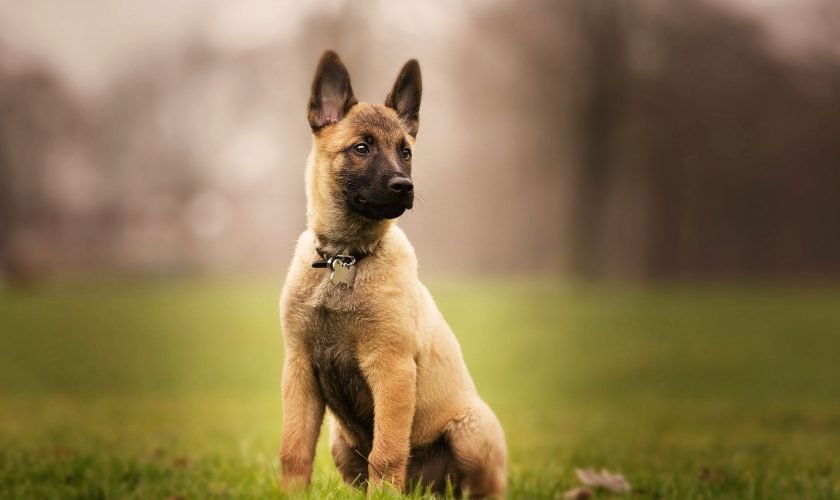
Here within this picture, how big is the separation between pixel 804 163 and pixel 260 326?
40.3ft

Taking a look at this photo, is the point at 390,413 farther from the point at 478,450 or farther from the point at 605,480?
the point at 605,480

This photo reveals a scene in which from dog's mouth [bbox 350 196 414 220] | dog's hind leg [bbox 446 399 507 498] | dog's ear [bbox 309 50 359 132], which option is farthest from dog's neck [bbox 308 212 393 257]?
dog's hind leg [bbox 446 399 507 498]

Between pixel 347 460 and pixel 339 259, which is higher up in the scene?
pixel 339 259

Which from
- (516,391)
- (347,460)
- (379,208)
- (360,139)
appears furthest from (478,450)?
(516,391)

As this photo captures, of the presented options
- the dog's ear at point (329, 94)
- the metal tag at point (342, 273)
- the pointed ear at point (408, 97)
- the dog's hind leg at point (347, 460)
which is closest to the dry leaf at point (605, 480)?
the dog's hind leg at point (347, 460)

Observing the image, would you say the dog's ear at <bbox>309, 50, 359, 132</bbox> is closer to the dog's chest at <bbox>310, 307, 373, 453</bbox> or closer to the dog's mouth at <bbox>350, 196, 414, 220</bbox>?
the dog's mouth at <bbox>350, 196, 414, 220</bbox>

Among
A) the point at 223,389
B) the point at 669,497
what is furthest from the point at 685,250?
the point at 669,497

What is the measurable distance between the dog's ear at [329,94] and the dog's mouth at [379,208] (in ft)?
1.58

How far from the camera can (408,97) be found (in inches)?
166

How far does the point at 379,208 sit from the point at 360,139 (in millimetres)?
381

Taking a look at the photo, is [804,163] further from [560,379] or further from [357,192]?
[357,192]

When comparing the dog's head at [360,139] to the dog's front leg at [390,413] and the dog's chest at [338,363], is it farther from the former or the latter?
the dog's front leg at [390,413]

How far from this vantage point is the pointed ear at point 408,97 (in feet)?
13.8

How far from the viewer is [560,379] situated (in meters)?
11.0
